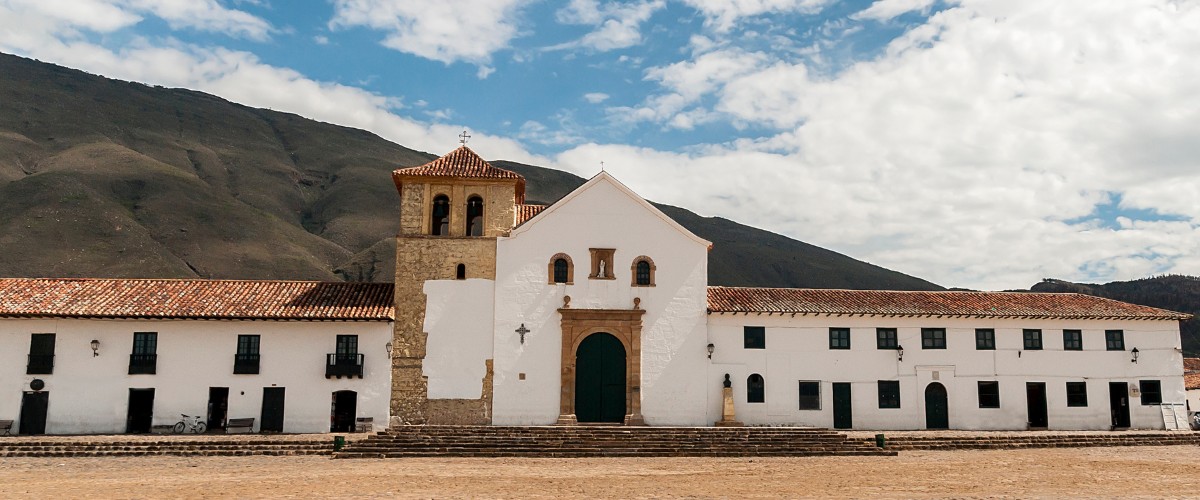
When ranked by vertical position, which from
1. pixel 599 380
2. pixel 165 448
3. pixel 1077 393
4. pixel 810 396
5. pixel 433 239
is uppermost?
pixel 433 239

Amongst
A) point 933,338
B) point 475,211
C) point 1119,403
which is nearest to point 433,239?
point 475,211

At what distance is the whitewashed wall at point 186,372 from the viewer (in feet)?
84.2

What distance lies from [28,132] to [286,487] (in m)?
Answer: 112

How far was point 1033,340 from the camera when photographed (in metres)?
29.9

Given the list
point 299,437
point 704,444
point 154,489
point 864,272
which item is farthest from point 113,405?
point 864,272

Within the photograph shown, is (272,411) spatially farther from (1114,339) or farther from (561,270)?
(1114,339)

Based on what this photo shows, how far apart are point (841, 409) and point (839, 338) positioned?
2361 mm

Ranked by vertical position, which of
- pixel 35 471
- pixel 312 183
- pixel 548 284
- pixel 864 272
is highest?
pixel 312 183

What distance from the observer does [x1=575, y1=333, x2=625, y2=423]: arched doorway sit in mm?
27562

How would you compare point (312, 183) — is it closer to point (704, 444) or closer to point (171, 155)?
point (171, 155)

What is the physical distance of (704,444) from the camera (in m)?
23.4

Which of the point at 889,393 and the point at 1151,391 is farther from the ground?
the point at 1151,391

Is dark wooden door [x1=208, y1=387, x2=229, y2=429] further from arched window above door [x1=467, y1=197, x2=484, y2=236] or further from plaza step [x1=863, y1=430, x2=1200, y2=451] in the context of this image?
plaza step [x1=863, y1=430, x2=1200, y2=451]

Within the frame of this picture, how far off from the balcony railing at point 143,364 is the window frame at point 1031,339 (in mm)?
28211
